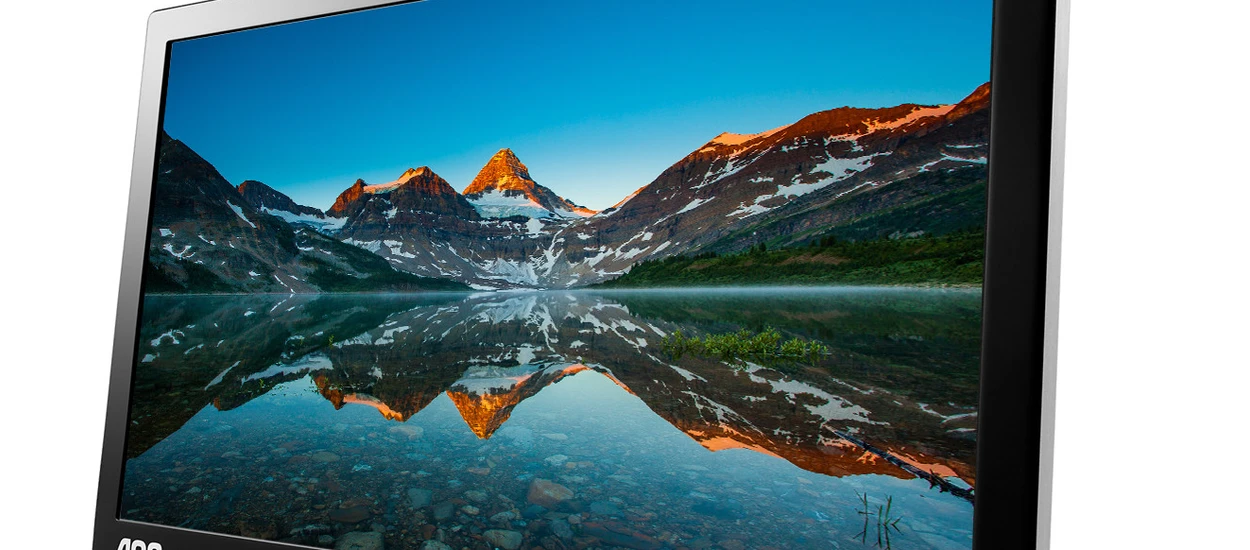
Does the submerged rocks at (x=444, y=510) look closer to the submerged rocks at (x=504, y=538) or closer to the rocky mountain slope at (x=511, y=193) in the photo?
the submerged rocks at (x=504, y=538)

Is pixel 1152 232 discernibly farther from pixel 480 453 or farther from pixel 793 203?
pixel 480 453

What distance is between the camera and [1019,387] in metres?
1.54

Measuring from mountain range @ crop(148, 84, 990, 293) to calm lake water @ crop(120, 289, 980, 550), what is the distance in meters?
0.23

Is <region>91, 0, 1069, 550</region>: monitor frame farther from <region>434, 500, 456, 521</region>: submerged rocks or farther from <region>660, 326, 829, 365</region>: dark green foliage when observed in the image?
<region>434, 500, 456, 521</region>: submerged rocks

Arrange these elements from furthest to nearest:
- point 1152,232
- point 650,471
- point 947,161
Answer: point 650,471
point 947,161
point 1152,232

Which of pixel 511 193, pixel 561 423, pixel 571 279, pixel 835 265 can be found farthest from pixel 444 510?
pixel 835 265

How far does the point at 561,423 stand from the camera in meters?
2.35

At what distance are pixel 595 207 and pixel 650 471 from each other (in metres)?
1.21

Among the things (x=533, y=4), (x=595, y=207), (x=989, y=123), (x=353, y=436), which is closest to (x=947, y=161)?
(x=989, y=123)

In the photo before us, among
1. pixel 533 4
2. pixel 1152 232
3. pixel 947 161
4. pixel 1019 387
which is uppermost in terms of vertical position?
pixel 533 4

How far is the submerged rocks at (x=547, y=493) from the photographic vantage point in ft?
6.93

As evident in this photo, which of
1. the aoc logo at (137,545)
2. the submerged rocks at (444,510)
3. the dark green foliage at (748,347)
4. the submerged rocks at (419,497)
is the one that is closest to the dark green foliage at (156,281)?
the aoc logo at (137,545)

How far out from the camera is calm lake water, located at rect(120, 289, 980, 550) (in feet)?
6.19

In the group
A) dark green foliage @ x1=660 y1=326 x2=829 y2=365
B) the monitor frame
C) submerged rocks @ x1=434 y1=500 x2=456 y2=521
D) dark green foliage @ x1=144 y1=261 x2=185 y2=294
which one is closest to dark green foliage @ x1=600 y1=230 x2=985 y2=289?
the monitor frame
